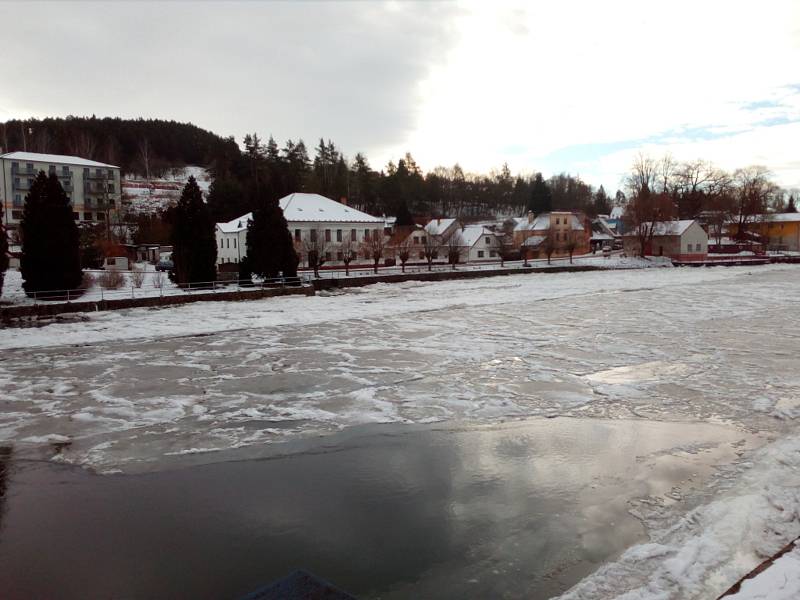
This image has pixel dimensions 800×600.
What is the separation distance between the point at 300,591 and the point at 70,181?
99.4m

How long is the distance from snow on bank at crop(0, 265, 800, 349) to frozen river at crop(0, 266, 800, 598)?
11.7 inches

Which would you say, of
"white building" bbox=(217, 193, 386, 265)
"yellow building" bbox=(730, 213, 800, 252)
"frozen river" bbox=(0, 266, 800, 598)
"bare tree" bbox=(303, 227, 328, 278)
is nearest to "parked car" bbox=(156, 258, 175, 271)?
"white building" bbox=(217, 193, 386, 265)

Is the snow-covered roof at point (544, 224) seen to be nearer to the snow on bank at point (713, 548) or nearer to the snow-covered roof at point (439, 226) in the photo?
the snow-covered roof at point (439, 226)

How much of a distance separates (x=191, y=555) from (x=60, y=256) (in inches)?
1025

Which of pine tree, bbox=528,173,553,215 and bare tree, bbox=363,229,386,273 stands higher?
pine tree, bbox=528,173,553,215

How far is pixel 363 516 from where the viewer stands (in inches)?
256

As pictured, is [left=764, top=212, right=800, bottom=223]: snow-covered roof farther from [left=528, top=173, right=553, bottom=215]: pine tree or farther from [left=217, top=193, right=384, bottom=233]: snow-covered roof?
[left=217, top=193, right=384, bottom=233]: snow-covered roof

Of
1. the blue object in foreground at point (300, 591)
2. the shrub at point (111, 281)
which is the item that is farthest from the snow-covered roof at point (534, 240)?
the blue object in foreground at point (300, 591)

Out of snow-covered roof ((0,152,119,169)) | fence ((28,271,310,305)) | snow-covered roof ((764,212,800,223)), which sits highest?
snow-covered roof ((0,152,119,169))

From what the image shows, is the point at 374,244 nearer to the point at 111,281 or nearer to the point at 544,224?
the point at 111,281

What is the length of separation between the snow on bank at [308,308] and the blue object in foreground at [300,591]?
1816 cm

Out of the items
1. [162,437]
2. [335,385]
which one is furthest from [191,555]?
[335,385]

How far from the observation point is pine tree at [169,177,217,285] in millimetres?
32469

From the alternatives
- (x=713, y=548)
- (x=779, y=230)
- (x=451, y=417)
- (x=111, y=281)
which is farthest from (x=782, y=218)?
(x=713, y=548)
